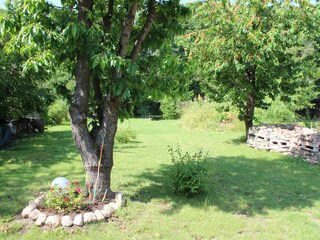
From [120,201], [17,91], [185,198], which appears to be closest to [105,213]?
[120,201]

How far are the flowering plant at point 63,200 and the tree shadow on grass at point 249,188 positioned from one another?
1.03m

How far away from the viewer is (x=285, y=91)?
9.43 metres

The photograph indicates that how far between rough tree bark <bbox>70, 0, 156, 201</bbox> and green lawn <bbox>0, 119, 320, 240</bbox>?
0.63 meters

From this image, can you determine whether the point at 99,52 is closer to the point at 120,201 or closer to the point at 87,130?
the point at 87,130

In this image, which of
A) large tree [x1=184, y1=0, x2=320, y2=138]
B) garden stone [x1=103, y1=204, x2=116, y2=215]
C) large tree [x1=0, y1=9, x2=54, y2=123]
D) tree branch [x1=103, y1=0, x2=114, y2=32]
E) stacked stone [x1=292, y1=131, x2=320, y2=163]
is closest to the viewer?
garden stone [x1=103, y1=204, x2=116, y2=215]

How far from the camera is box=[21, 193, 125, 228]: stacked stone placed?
11.8 feet

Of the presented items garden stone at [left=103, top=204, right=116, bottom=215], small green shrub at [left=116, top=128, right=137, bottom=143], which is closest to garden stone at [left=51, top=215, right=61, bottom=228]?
garden stone at [left=103, top=204, right=116, bottom=215]

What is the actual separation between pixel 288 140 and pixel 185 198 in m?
4.89

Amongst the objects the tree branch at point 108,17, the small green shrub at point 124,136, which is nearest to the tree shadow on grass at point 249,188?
the tree branch at point 108,17

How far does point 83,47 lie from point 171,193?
2692mm

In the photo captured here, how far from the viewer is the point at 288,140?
8.36 meters

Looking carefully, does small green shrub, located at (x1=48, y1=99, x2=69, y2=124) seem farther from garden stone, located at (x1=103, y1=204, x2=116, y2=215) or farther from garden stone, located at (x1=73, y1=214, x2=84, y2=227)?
garden stone, located at (x1=73, y1=214, x2=84, y2=227)

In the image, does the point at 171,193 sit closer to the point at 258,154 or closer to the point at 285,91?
the point at 258,154

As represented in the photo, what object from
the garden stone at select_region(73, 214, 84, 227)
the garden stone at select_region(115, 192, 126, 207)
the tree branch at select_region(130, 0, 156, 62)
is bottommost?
the garden stone at select_region(73, 214, 84, 227)
